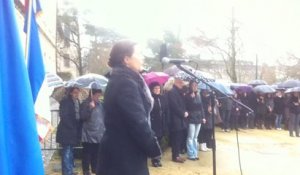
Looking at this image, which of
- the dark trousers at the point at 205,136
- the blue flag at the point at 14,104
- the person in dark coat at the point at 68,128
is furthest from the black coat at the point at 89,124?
the blue flag at the point at 14,104

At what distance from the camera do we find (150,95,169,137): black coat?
9456 mm

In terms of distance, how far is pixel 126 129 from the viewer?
147 inches

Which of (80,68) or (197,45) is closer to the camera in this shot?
(197,45)

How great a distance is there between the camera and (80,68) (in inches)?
1592

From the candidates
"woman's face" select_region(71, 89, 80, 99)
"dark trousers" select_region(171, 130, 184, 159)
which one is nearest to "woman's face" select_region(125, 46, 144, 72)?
"woman's face" select_region(71, 89, 80, 99)

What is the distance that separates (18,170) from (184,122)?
8016mm

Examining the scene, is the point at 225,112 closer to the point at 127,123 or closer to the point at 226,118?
the point at 226,118

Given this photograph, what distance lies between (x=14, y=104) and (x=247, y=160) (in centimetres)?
981

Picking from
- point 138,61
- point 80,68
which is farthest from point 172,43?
point 138,61

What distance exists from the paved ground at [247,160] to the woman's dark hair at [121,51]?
5519mm

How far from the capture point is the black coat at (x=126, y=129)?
143 inches

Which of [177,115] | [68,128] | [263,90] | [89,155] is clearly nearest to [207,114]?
[177,115]

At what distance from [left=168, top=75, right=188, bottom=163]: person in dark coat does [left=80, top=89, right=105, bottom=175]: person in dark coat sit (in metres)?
2.27

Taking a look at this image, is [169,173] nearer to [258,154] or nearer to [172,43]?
[258,154]
